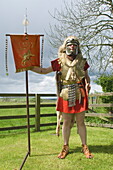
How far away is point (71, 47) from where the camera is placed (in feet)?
11.6

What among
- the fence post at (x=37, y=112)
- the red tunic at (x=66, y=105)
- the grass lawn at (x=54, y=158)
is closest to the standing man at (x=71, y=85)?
the red tunic at (x=66, y=105)

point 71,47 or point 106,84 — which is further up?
point 71,47

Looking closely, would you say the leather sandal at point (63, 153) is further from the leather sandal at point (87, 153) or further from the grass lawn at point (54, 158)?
the leather sandal at point (87, 153)

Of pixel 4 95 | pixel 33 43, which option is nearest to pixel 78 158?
pixel 33 43

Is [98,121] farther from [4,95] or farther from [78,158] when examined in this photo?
[78,158]

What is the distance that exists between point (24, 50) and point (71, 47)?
2.60ft

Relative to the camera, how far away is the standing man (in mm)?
3519

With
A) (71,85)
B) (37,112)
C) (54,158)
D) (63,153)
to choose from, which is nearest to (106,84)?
(37,112)

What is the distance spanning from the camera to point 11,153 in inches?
152

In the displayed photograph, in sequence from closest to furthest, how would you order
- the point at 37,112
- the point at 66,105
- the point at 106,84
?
the point at 66,105, the point at 37,112, the point at 106,84

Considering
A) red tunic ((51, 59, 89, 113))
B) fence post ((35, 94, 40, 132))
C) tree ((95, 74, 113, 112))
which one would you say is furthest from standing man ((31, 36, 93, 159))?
tree ((95, 74, 113, 112))

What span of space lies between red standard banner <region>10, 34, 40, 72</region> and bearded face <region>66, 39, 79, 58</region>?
0.55m

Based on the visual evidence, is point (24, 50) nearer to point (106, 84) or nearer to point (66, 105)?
point (66, 105)

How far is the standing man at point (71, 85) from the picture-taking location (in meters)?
3.52
